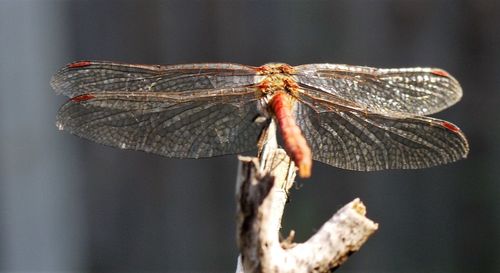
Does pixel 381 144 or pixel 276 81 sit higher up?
pixel 276 81

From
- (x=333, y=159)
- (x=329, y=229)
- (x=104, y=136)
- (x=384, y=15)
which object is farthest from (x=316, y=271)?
(x=384, y=15)

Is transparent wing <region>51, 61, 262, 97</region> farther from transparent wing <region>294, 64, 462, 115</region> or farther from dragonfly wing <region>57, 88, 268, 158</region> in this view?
transparent wing <region>294, 64, 462, 115</region>

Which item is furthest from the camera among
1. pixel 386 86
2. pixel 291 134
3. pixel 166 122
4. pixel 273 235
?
pixel 386 86

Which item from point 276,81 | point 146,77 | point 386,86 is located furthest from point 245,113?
point 386,86

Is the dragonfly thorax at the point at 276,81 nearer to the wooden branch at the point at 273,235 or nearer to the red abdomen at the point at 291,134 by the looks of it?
the red abdomen at the point at 291,134

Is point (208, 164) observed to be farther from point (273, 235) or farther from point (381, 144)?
point (273, 235)

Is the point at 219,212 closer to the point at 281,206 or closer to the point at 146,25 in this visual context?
the point at 146,25

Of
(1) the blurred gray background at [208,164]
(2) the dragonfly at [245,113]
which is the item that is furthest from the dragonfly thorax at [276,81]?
(1) the blurred gray background at [208,164]
